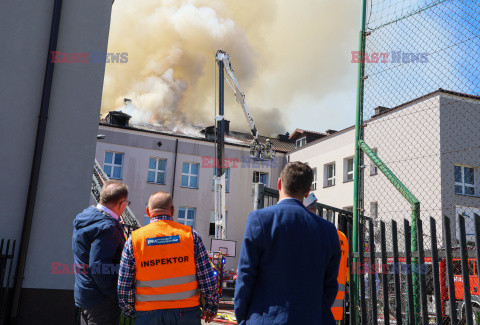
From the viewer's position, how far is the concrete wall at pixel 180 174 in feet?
104

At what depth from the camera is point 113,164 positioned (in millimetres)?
31484

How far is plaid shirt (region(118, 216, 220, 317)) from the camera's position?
11.0ft

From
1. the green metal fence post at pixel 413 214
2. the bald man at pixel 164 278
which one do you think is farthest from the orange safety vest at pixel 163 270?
the green metal fence post at pixel 413 214

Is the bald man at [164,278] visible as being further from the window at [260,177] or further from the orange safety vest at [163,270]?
the window at [260,177]

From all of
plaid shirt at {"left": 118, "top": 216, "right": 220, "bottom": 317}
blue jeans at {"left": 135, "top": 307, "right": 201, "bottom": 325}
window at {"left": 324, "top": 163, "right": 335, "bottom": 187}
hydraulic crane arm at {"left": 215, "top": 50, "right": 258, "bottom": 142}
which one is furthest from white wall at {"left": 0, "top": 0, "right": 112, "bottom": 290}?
window at {"left": 324, "top": 163, "right": 335, "bottom": 187}

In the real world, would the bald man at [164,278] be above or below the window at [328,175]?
below

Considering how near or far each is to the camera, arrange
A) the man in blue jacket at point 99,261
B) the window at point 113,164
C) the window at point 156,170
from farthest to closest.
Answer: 1. the window at point 156,170
2. the window at point 113,164
3. the man in blue jacket at point 99,261

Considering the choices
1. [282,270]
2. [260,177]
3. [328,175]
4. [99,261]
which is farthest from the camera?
[260,177]

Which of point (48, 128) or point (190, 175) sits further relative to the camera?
point (190, 175)

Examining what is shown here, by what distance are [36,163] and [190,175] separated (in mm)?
27635

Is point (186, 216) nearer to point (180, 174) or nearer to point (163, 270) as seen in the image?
point (180, 174)

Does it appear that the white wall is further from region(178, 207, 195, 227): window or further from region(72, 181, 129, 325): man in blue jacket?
region(178, 207, 195, 227): window

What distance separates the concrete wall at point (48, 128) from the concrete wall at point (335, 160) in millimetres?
22048

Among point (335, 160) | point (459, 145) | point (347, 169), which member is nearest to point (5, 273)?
point (459, 145)
